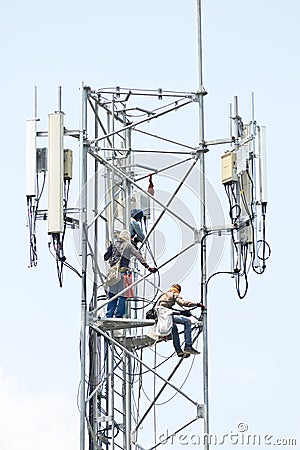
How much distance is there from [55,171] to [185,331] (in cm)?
339

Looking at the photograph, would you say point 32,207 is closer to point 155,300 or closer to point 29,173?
point 29,173

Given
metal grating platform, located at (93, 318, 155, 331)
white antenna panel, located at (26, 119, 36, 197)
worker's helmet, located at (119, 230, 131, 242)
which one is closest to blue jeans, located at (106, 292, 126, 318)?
metal grating platform, located at (93, 318, 155, 331)

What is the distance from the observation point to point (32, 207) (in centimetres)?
2684

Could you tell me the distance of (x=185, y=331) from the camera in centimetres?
2653

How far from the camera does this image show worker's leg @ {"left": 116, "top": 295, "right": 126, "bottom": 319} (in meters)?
27.1

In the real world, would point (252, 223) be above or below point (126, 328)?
above

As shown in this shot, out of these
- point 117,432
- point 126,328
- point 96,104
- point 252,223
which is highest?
point 96,104

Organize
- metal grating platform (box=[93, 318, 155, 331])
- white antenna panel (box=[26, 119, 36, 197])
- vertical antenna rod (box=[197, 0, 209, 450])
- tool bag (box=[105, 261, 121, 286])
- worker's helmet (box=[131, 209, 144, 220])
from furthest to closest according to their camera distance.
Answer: worker's helmet (box=[131, 209, 144, 220]), tool bag (box=[105, 261, 121, 286]), white antenna panel (box=[26, 119, 36, 197]), metal grating platform (box=[93, 318, 155, 331]), vertical antenna rod (box=[197, 0, 209, 450])

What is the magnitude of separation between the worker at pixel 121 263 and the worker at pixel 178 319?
0.53 metres

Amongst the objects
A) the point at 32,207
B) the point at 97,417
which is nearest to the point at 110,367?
the point at 97,417

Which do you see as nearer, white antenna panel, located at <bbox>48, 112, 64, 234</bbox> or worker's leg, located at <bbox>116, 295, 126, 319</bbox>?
white antenna panel, located at <bbox>48, 112, 64, 234</bbox>

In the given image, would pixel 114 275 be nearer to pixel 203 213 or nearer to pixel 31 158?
pixel 203 213

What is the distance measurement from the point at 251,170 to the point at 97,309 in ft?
11.5

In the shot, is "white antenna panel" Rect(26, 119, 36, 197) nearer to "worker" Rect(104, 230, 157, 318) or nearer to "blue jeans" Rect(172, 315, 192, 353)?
"worker" Rect(104, 230, 157, 318)
